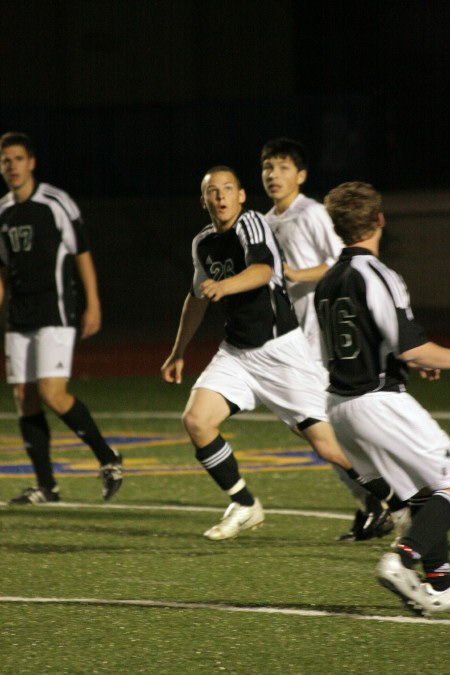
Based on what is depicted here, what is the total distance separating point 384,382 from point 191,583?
1392 mm

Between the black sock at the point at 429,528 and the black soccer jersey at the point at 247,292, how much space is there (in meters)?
2.07

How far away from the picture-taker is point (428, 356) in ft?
17.2

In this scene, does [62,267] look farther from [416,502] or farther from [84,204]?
[84,204]

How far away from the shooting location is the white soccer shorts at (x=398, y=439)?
5301mm

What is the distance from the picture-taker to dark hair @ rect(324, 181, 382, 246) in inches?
213

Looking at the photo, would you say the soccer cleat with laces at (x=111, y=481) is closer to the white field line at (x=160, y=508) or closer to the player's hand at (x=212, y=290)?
the white field line at (x=160, y=508)

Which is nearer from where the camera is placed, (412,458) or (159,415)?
(412,458)

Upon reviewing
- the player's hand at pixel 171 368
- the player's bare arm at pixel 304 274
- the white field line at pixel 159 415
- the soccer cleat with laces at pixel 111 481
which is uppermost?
the player's bare arm at pixel 304 274

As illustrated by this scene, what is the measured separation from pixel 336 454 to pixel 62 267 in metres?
2.18

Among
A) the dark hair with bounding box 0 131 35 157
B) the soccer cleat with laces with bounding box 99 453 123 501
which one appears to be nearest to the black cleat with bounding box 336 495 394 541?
the soccer cleat with laces with bounding box 99 453 123 501

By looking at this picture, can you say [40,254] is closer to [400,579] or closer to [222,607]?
[222,607]

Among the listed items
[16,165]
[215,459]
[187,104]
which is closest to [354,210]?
[215,459]

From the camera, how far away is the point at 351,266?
213 inches

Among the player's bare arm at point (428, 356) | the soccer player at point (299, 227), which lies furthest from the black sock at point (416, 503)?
the soccer player at point (299, 227)
